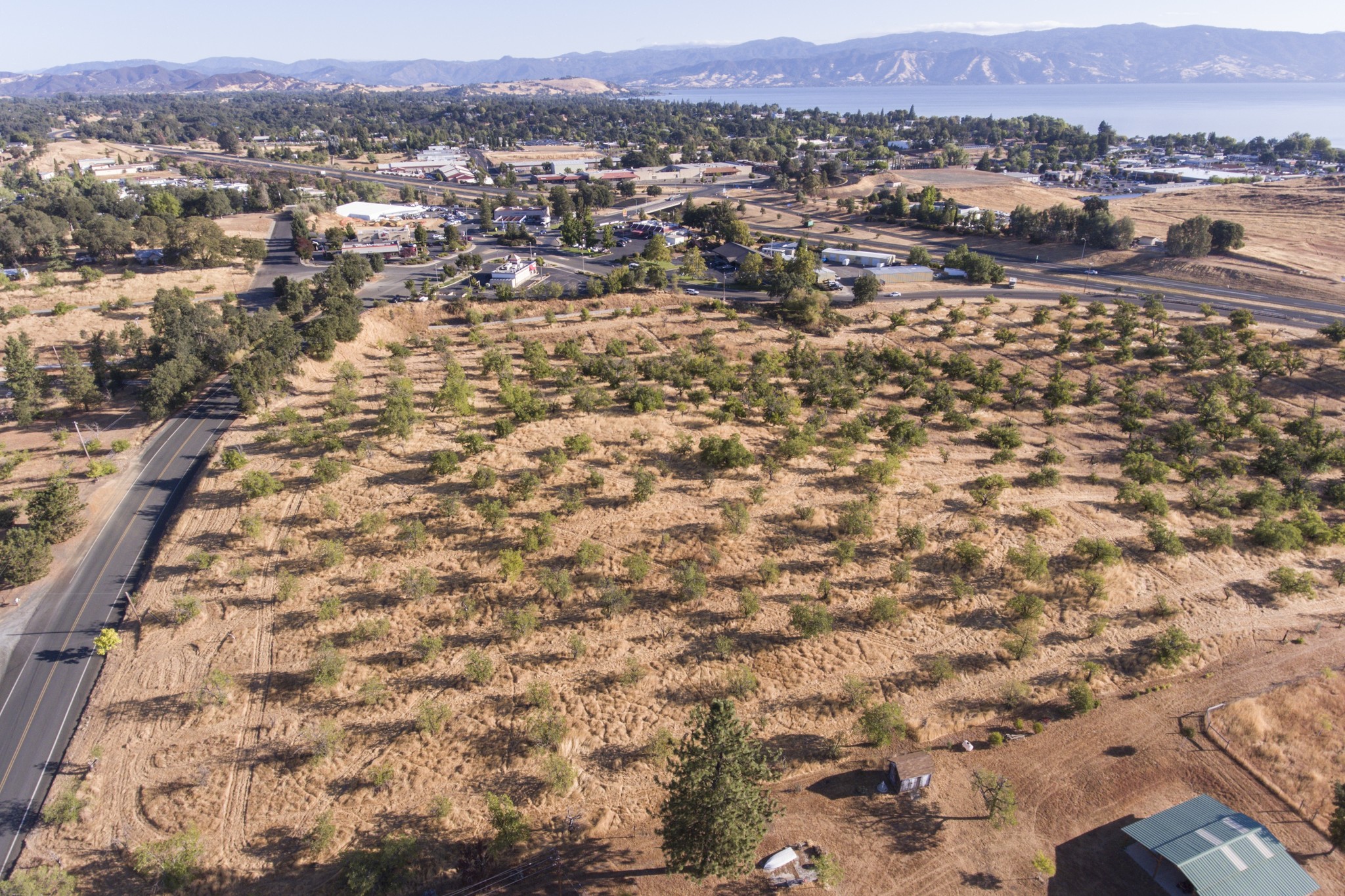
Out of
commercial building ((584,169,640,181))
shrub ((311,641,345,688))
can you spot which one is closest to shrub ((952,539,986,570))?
shrub ((311,641,345,688))

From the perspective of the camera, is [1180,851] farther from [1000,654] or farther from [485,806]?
[485,806]

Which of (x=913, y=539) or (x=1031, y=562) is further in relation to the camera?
(x=913, y=539)

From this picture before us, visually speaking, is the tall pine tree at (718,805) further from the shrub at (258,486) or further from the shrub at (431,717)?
the shrub at (258,486)

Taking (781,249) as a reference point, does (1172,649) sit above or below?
below

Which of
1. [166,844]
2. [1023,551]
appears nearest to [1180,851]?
[1023,551]

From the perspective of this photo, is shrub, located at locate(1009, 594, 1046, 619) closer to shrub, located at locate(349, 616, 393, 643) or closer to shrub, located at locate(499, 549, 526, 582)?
shrub, located at locate(499, 549, 526, 582)

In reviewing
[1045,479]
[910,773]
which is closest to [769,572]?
[910,773]

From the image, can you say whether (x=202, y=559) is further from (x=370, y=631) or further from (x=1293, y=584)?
(x=1293, y=584)
